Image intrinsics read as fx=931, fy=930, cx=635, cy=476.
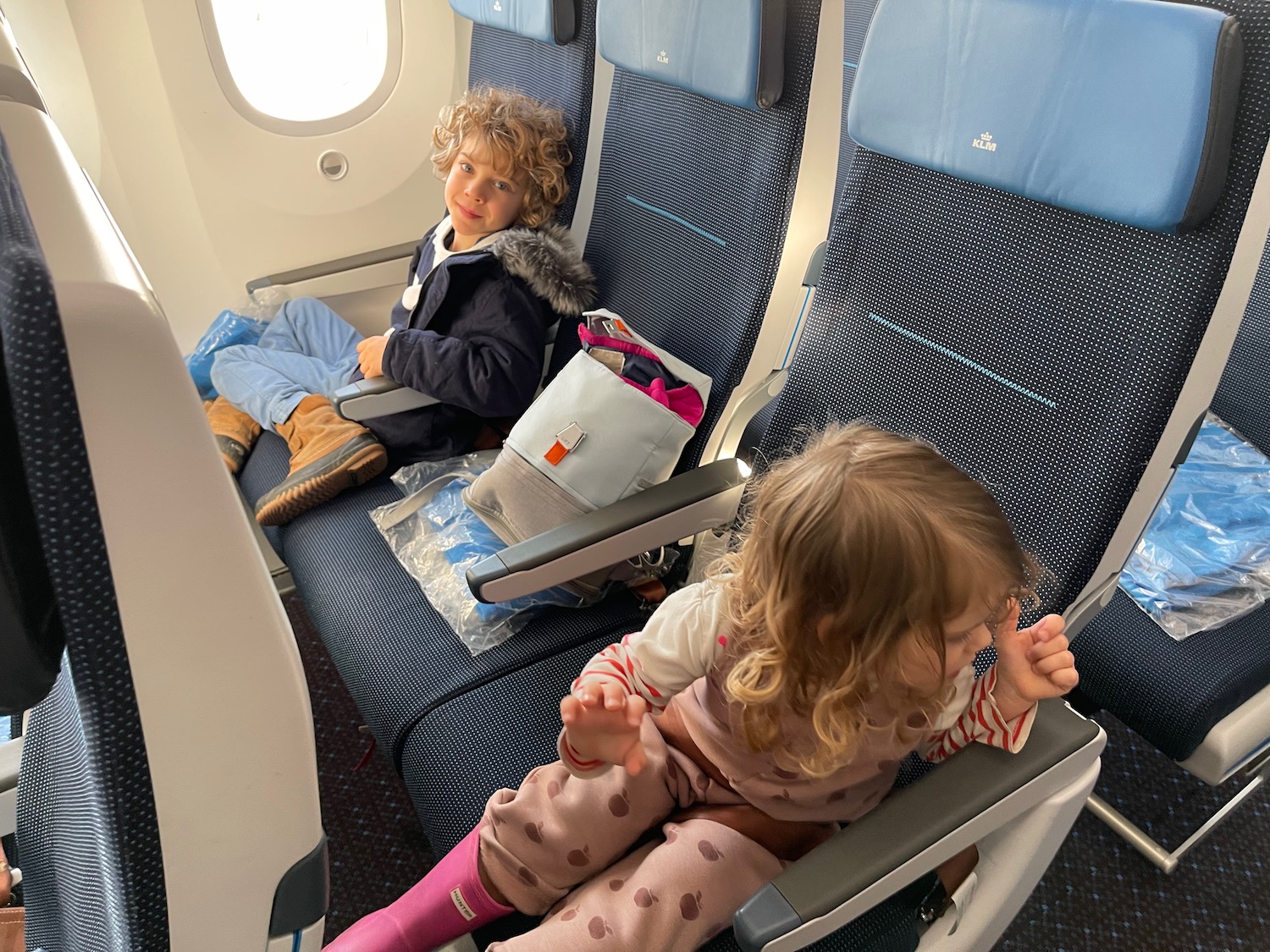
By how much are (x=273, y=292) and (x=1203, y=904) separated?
8.87 ft

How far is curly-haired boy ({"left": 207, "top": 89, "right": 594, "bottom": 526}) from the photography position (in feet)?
6.29

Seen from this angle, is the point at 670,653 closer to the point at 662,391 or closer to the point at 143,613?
the point at 662,391

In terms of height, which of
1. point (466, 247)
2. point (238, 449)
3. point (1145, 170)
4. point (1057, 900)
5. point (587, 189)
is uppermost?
point (1145, 170)

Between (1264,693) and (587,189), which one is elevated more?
(587,189)

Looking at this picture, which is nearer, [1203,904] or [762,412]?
[1203,904]

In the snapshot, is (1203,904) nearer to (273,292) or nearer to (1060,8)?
(1060,8)

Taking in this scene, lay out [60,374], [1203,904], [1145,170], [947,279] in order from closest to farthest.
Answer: [60,374] < [1145,170] < [947,279] < [1203,904]

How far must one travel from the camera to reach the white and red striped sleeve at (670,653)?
1.17 m

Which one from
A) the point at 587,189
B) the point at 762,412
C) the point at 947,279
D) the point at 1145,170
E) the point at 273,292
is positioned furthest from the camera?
the point at 273,292

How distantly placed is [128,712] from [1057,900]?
179 centimetres

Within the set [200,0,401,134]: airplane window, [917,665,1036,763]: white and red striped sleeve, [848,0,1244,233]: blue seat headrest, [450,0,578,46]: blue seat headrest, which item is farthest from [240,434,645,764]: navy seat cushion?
[200,0,401,134]: airplane window

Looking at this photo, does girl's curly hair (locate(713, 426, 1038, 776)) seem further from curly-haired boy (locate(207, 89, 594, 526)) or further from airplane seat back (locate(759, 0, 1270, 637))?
curly-haired boy (locate(207, 89, 594, 526))

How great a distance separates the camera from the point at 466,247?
213 centimetres

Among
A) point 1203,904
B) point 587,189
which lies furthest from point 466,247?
point 1203,904
